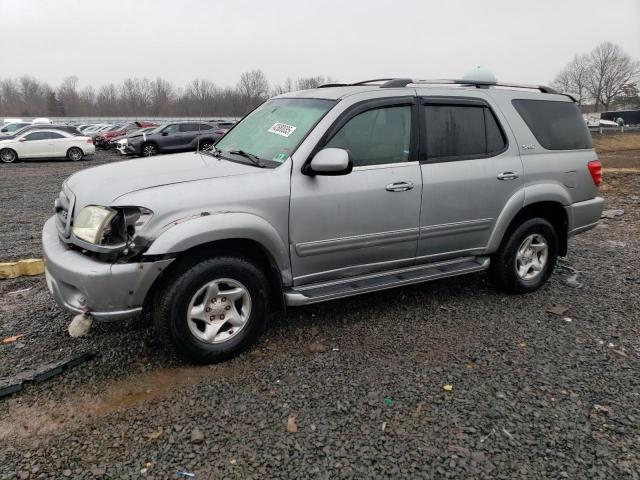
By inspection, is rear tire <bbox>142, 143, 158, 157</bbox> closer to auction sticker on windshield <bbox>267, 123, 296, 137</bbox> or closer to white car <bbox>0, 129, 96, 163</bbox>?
white car <bbox>0, 129, 96, 163</bbox>

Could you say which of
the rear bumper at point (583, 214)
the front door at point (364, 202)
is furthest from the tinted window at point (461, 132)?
the rear bumper at point (583, 214)

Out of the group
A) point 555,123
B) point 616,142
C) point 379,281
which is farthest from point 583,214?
point 616,142

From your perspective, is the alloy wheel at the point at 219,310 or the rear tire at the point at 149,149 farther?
the rear tire at the point at 149,149

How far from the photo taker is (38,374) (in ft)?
10.3

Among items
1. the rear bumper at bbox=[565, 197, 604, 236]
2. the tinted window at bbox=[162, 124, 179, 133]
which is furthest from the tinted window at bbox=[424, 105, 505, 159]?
the tinted window at bbox=[162, 124, 179, 133]

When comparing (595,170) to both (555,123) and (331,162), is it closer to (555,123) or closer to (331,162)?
(555,123)

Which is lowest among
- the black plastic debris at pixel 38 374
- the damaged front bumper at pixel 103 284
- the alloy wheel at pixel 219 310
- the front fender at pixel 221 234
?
the black plastic debris at pixel 38 374

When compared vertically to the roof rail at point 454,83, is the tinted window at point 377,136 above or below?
below

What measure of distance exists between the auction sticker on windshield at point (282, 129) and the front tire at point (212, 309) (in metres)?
1.10

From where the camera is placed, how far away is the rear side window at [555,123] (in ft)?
15.1

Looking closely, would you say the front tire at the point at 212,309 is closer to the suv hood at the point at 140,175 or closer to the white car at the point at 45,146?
the suv hood at the point at 140,175

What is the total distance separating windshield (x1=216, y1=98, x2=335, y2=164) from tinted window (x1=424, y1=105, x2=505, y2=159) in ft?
3.06

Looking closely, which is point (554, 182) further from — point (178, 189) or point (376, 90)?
point (178, 189)

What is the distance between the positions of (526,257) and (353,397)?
2.62m
